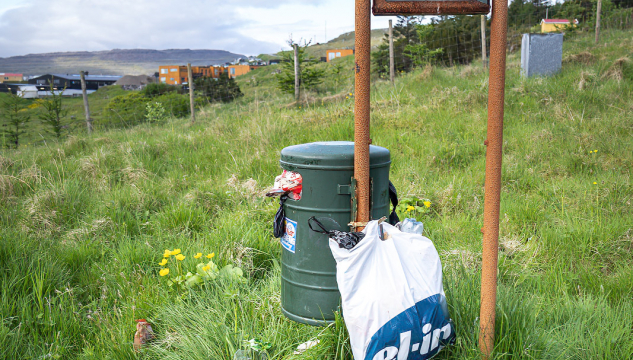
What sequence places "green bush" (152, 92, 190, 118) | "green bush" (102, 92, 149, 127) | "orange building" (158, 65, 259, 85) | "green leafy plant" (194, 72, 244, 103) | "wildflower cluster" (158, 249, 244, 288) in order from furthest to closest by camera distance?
"orange building" (158, 65, 259, 85), "green leafy plant" (194, 72, 244, 103), "green bush" (152, 92, 190, 118), "green bush" (102, 92, 149, 127), "wildflower cluster" (158, 249, 244, 288)

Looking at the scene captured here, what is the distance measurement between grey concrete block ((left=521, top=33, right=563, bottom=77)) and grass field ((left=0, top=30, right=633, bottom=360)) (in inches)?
52.1

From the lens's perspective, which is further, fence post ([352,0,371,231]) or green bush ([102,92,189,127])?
green bush ([102,92,189,127])

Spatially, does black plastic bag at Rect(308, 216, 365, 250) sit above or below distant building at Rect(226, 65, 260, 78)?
below

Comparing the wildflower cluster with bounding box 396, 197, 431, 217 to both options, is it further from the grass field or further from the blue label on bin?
the blue label on bin

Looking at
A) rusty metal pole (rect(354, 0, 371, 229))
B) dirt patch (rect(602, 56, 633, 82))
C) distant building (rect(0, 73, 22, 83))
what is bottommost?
rusty metal pole (rect(354, 0, 371, 229))

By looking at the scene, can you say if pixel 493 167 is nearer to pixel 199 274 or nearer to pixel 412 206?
pixel 199 274

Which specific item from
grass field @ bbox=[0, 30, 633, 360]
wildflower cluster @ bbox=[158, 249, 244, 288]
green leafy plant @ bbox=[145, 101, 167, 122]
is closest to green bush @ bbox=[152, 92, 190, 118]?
green leafy plant @ bbox=[145, 101, 167, 122]

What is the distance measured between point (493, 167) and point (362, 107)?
645 millimetres

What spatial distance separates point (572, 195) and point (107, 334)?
4.30m

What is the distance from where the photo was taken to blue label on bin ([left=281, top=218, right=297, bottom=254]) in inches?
85.9

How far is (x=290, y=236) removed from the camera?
2.21 m

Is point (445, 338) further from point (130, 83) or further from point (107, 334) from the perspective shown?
point (130, 83)

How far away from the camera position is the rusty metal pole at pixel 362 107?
1842 mm

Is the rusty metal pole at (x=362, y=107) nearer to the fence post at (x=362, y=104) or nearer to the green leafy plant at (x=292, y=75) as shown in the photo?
the fence post at (x=362, y=104)
